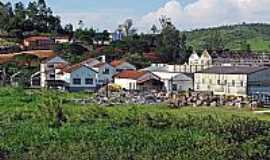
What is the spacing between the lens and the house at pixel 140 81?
39594 millimetres

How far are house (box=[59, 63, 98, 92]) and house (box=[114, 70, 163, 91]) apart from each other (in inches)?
73.9

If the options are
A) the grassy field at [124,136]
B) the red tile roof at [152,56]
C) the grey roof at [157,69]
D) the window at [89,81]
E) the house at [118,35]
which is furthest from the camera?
the house at [118,35]

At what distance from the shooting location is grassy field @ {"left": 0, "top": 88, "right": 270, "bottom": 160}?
16.0m

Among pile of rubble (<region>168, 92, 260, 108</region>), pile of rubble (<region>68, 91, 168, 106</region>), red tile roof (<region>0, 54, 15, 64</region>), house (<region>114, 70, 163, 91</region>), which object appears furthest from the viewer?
red tile roof (<region>0, 54, 15, 64</region>)

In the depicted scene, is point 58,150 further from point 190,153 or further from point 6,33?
point 6,33

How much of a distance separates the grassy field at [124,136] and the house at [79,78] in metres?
16.8

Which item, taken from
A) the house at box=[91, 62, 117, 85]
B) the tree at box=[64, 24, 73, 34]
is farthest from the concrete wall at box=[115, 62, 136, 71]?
the tree at box=[64, 24, 73, 34]

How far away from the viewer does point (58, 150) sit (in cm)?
1662

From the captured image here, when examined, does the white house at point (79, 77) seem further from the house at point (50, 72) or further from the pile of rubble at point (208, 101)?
the pile of rubble at point (208, 101)

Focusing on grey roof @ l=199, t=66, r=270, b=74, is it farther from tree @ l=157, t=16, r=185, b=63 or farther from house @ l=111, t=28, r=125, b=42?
house @ l=111, t=28, r=125, b=42

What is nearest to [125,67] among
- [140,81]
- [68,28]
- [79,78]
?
[79,78]

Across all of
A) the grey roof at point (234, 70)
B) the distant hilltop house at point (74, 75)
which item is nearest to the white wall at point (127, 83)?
the distant hilltop house at point (74, 75)

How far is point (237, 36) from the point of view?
9369 centimetres

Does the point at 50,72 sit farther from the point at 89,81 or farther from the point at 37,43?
the point at 37,43
